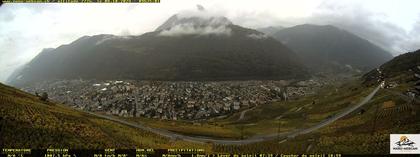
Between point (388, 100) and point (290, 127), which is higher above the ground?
point (388, 100)

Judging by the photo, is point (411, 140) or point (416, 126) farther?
point (416, 126)

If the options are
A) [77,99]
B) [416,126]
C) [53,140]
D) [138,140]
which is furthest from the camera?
[77,99]

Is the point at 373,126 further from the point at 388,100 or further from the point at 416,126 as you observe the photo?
the point at 388,100

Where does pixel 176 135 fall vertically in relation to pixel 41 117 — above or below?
below

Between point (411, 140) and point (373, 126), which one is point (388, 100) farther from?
point (411, 140)

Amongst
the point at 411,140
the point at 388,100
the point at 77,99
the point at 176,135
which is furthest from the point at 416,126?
the point at 77,99

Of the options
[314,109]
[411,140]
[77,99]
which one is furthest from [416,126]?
[77,99]

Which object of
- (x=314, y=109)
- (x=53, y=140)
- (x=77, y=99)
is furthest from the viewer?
(x=77, y=99)

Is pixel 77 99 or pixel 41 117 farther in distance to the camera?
pixel 77 99

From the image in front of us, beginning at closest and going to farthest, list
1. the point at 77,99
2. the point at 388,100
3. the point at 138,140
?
the point at 138,140 → the point at 388,100 → the point at 77,99
